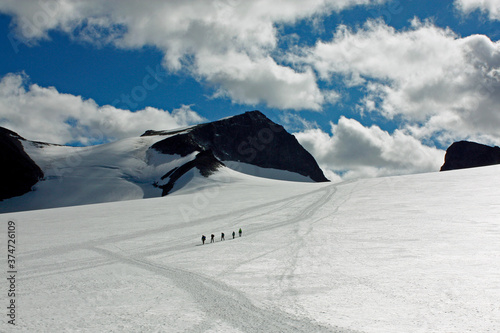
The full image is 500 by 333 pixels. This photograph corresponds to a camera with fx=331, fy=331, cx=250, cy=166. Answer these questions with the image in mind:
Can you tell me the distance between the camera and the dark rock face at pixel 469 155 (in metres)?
157

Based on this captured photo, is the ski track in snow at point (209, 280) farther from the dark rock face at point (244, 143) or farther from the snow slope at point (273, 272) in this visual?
the dark rock face at point (244, 143)

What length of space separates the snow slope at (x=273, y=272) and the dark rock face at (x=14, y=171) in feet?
199

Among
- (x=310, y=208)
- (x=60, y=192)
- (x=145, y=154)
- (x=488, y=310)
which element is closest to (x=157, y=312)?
(x=488, y=310)

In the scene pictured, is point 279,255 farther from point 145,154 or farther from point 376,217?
point 145,154

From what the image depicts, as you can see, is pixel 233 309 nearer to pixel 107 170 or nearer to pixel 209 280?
pixel 209 280

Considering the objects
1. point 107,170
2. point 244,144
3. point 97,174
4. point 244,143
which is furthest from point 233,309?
point 244,143

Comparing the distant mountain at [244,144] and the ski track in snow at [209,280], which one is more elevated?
the distant mountain at [244,144]

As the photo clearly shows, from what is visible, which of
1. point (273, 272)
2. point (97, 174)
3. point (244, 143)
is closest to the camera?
point (273, 272)

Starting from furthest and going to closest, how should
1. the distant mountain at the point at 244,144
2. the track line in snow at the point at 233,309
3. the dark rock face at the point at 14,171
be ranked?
the distant mountain at the point at 244,144
the dark rock face at the point at 14,171
the track line in snow at the point at 233,309

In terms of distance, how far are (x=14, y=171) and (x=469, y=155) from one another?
190 m

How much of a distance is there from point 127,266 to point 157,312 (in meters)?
7.00

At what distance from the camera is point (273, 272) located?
1544 centimetres

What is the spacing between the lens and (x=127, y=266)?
17.6m

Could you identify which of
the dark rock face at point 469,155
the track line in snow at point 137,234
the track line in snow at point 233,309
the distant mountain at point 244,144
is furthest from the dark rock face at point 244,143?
the track line in snow at point 233,309
